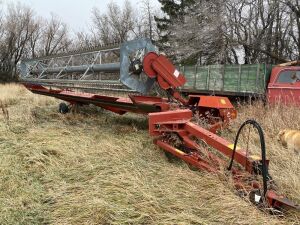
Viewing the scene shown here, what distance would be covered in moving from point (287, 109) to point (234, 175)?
391 cm

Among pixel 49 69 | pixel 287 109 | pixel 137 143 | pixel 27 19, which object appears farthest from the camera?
pixel 27 19

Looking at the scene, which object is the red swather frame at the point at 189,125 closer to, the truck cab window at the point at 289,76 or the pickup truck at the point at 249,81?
the pickup truck at the point at 249,81

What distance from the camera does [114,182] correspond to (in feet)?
13.4

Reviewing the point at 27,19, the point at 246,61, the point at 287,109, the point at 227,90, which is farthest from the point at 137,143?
the point at 27,19

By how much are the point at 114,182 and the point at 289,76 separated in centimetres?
767

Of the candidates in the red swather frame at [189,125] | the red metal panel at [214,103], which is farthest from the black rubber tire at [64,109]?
the red metal panel at [214,103]

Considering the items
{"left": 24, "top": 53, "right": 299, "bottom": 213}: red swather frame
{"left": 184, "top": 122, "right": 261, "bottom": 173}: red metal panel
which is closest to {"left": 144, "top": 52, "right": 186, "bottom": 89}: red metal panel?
{"left": 24, "top": 53, "right": 299, "bottom": 213}: red swather frame

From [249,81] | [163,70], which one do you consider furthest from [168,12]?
[163,70]

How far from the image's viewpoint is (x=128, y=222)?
10.8 ft

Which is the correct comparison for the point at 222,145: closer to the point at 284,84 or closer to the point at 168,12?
the point at 284,84

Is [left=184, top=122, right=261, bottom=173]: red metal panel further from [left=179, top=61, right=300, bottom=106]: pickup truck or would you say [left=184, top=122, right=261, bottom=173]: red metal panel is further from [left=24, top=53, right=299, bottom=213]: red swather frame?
[left=179, top=61, right=300, bottom=106]: pickup truck

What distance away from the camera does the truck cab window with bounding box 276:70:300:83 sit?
10000 mm

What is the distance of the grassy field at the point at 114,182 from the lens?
11.2ft

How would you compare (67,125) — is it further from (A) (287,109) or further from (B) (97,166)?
(A) (287,109)
